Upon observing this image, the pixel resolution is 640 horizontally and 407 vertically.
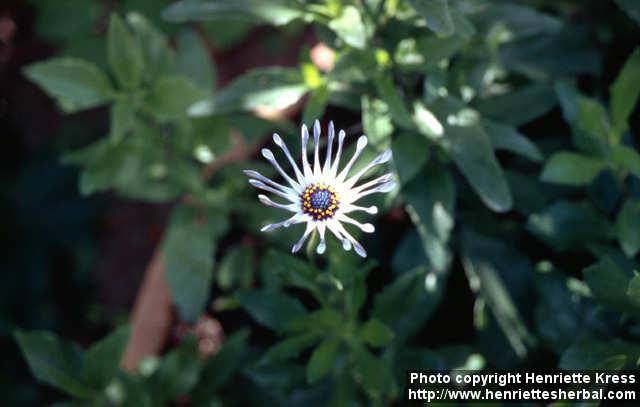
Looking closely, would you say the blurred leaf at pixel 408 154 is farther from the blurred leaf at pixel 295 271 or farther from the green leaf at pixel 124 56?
the green leaf at pixel 124 56

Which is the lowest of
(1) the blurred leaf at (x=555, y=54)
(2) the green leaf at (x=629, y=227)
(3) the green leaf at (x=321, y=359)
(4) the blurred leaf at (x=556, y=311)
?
(4) the blurred leaf at (x=556, y=311)

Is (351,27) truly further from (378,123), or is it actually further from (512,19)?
(512,19)

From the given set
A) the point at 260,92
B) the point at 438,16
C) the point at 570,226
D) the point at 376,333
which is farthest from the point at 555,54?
the point at 376,333

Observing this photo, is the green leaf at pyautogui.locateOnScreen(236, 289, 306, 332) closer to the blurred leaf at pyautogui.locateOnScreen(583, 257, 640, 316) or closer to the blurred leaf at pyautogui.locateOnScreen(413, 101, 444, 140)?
the blurred leaf at pyautogui.locateOnScreen(413, 101, 444, 140)

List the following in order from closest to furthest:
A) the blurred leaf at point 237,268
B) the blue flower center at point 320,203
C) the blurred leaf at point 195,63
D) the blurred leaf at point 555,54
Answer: the blue flower center at point 320,203
the blurred leaf at point 555,54
the blurred leaf at point 195,63
the blurred leaf at point 237,268

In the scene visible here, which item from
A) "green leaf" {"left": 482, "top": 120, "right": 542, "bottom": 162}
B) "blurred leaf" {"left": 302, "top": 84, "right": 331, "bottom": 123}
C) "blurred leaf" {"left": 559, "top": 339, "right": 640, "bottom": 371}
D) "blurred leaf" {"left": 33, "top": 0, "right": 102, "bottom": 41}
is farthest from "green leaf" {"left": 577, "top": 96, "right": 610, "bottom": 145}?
"blurred leaf" {"left": 33, "top": 0, "right": 102, "bottom": 41}

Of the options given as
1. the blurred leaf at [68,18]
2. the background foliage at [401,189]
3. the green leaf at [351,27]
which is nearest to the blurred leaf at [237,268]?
the background foliage at [401,189]
